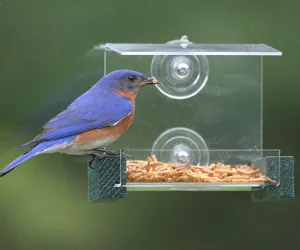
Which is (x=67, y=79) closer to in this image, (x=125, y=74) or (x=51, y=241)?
(x=51, y=241)

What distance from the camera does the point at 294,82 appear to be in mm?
9727

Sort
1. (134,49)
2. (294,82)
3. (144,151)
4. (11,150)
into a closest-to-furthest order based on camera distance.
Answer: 1. (144,151)
2. (134,49)
3. (11,150)
4. (294,82)

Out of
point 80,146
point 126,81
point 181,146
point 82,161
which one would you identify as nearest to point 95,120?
point 80,146

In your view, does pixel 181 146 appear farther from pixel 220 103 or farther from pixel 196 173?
pixel 196 173

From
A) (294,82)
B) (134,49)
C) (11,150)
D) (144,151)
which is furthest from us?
(294,82)

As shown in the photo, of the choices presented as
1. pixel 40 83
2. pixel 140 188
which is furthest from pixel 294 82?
pixel 140 188

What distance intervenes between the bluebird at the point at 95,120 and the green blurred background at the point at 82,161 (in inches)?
63.0

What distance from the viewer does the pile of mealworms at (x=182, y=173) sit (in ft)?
24.0

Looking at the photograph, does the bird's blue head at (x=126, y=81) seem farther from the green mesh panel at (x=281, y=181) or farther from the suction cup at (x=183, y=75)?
the green mesh panel at (x=281, y=181)

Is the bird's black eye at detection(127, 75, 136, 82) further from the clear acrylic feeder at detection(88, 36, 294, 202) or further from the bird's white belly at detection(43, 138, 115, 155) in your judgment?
the bird's white belly at detection(43, 138, 115, 155)

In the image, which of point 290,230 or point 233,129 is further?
point 290,230

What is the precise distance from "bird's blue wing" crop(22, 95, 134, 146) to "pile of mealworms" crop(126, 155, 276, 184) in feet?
1.00

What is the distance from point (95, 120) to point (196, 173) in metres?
0.65

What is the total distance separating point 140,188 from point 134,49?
0.92 m
